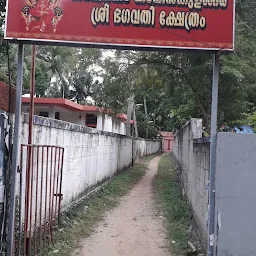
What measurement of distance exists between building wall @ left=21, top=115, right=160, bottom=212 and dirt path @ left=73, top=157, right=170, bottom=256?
106cm

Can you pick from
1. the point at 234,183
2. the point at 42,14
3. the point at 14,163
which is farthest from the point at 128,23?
the point at 234,183

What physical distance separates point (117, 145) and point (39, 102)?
8764 mm

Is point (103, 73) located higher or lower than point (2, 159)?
higher

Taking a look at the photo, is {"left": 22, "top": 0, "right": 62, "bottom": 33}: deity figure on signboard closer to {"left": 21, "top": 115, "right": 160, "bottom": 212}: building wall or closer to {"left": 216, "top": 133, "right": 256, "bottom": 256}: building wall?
{"left": 21, "top": 115, "right": 160, "bottom": 212}: building wall

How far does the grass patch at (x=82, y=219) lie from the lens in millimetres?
5893

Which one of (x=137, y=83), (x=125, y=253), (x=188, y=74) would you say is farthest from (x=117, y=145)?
(x=125, y=253)

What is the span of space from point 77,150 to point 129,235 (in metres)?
2.60

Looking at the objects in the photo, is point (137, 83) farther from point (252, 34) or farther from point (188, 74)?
point (252, 34)

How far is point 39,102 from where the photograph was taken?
2289 centimetres

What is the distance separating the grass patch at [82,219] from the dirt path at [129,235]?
0.56 ft

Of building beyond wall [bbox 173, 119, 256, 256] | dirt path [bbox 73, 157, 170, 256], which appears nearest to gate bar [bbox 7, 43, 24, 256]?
dirt path [bbox 73, 157, 170, 256]

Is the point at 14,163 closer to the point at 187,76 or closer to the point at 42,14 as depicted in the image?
the point at 42,14

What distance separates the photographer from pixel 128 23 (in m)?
4.06

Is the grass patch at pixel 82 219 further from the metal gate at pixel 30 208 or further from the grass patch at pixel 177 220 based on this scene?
the grass patch at pixel 177 220
